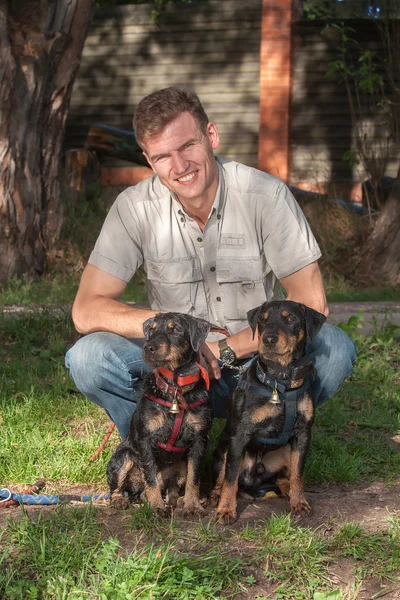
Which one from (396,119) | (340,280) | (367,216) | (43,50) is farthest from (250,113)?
(43,50)

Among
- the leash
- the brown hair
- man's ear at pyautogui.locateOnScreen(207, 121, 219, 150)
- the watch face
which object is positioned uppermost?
the brown hair

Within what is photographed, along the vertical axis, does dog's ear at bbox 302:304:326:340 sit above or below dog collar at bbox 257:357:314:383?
above

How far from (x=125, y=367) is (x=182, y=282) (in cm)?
54

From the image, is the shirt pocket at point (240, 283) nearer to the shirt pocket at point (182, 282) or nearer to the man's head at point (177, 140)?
the shirt pocket at point (182, 282)

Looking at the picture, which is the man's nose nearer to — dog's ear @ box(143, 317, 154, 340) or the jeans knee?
dog's ear @ box(143, 317, 154, 340)

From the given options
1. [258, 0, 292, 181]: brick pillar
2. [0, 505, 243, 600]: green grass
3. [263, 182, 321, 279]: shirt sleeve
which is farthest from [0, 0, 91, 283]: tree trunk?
[258, 0, 292, 181]: brick pillar

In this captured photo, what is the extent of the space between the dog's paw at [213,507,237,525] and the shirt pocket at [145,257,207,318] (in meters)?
1.05

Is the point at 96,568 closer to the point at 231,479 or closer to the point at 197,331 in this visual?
the point at 231,479

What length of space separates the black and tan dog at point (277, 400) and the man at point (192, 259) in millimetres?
260

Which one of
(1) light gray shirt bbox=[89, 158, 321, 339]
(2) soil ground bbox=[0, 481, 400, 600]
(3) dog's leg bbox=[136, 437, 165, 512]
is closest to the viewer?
(2) soil ground bbox=[0, 481, 400, 600]

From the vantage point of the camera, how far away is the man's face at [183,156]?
Result: 12.9ft

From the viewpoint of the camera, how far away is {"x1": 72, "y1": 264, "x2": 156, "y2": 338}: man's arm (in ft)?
12.9

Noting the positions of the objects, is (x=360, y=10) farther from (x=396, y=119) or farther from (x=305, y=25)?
(x=396, y=119)

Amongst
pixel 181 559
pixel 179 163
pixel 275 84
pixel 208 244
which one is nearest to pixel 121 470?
pixel 181 559
